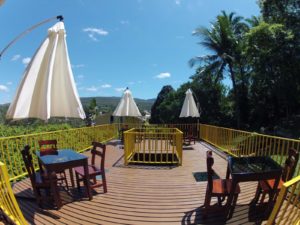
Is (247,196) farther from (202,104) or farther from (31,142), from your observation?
(202,104)

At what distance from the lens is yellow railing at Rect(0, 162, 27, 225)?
2520mm

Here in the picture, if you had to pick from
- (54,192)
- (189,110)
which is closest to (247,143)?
(189,110)

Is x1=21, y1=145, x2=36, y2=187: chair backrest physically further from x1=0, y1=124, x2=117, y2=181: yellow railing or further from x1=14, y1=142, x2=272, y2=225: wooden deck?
x1=0, y1=124, x2=117, y2=181: yellow railing

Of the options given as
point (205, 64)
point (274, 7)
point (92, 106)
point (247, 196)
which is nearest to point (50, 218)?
point (247, 196)

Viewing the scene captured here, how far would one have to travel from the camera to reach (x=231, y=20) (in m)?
22.0

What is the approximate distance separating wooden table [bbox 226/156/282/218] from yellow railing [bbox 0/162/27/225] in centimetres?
248

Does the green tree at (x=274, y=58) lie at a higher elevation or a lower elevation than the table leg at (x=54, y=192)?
higher

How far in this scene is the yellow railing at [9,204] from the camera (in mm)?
2520

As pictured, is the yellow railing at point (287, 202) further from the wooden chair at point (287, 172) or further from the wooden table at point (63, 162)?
the wooden table at point (63, 162)

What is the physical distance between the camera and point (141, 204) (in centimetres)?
446

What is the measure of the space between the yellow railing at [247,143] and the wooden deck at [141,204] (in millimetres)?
1386

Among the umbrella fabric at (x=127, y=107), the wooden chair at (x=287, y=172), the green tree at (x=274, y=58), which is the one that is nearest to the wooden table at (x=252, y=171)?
the wooden chair at (x=287, y=172)

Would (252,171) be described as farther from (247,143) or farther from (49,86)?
(247,143)

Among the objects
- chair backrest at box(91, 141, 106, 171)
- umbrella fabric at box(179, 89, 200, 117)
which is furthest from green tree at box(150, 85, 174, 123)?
chair backrest at box(91, 141, 106, 171)
